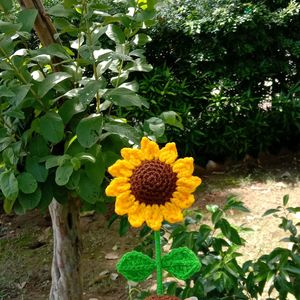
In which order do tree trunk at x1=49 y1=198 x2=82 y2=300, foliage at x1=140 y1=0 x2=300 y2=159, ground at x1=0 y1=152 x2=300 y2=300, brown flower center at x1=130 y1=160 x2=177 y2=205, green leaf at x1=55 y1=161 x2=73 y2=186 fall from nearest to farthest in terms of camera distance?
brown flower center at x1=130 y1=160 x2=177 y2=205 < green leaf at x1=55 y1=161 x2=73 y2=186 < tree trunk at x1=49 y1=198 x2=82 y2=300 < ground at x1=0 y1=152 x2=300 y2=300 < foliage at x1=140 y1=0 x2=300 y2=159

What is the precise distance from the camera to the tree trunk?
6.18ft

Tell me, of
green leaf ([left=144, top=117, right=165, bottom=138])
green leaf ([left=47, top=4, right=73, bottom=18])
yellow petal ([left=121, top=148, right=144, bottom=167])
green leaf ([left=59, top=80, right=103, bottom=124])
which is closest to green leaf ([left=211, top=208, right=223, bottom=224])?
green leaf ([left=144, top=117, right=165, bottom=138])

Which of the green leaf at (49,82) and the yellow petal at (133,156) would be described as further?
the green leaf at (49,82)

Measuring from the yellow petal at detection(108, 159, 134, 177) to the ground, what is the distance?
202 cm

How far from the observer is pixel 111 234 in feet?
11.9

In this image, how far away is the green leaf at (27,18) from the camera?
1521mm

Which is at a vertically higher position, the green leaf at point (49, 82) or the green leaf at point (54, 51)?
the green leaf at point (54, 51)

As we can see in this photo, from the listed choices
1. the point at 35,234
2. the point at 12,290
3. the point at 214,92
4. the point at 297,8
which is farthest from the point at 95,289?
the point at 297,8

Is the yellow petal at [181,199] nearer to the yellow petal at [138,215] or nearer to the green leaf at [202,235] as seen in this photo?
the yellow petal at [138,215]

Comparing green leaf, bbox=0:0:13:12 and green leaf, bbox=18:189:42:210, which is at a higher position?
green leaf, bbox=0:0:13:12

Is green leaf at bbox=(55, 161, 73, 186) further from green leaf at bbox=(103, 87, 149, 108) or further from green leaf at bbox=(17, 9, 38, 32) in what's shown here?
green leaf at bbox=(17, 9, 38, 32)

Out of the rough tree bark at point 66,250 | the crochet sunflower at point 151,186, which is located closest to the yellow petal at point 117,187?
the crochet sunflower at point 151,186

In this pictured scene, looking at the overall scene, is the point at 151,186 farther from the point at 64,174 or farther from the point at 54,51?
the point at 54,51

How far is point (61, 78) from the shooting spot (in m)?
1.50
